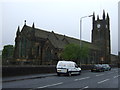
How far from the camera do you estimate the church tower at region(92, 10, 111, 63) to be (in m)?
95.8

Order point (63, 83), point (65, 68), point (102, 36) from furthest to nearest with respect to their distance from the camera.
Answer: point (102, 36)
point (65, 68)
point (63, 83)

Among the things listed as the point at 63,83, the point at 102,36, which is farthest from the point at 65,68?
the point at 102,36

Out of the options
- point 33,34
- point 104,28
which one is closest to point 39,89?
point 33,34

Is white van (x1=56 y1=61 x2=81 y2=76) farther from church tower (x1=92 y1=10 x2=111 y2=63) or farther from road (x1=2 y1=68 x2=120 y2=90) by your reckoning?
church tower (x1=92 y1=10 x2=111 y2=63)

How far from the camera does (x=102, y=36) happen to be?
9694cm

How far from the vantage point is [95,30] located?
98.4 metres

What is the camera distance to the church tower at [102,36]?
9575 cm

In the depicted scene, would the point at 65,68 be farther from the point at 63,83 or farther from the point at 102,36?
the point at 102,36

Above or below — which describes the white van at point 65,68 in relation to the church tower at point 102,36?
below

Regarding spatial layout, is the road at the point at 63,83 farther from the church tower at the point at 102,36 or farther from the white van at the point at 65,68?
the church tower at the point at 102,36

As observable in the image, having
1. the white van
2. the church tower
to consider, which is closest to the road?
the white van

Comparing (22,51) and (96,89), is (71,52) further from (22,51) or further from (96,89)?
(96,89)

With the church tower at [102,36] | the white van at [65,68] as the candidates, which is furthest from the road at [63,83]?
the church tower at [102,36]

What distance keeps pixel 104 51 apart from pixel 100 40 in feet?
20.5
